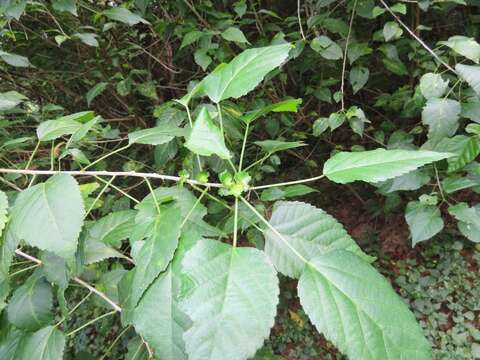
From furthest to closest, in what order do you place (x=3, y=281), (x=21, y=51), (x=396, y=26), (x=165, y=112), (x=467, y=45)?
Answer: (x=21, y=51)
(x=165, y=112)
(x=396, y=26)
(x=467, y=45)
(x=3, y=281)

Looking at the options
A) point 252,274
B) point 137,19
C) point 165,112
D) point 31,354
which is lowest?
point 31,354

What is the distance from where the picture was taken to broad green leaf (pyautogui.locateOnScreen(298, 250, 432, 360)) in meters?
0.41

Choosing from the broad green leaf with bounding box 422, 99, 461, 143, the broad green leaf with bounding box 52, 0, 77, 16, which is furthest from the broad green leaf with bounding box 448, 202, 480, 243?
the broad green leaf with bounding box 52, 0, 77, 16

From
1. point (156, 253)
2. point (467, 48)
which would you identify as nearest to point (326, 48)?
point (467, 48)

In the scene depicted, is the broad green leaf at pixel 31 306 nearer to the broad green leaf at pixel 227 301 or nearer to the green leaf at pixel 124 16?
the broad green leaf at pixel 227 301

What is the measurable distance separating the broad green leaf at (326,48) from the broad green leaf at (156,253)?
1110 millimetres

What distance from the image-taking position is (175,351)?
0.52 metres

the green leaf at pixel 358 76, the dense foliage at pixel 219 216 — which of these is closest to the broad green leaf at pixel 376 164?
the dense foliage at pixel 219 216

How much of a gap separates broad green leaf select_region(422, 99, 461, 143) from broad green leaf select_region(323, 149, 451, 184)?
2.16ft

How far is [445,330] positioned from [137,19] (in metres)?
2.26

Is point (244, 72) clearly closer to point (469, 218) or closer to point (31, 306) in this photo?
point (31, 306)

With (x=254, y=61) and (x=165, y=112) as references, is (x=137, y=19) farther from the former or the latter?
(x=254, y=61)

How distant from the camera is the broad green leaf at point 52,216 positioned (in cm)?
52

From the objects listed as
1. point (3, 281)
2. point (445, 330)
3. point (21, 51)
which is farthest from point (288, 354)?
point (21, 51)
